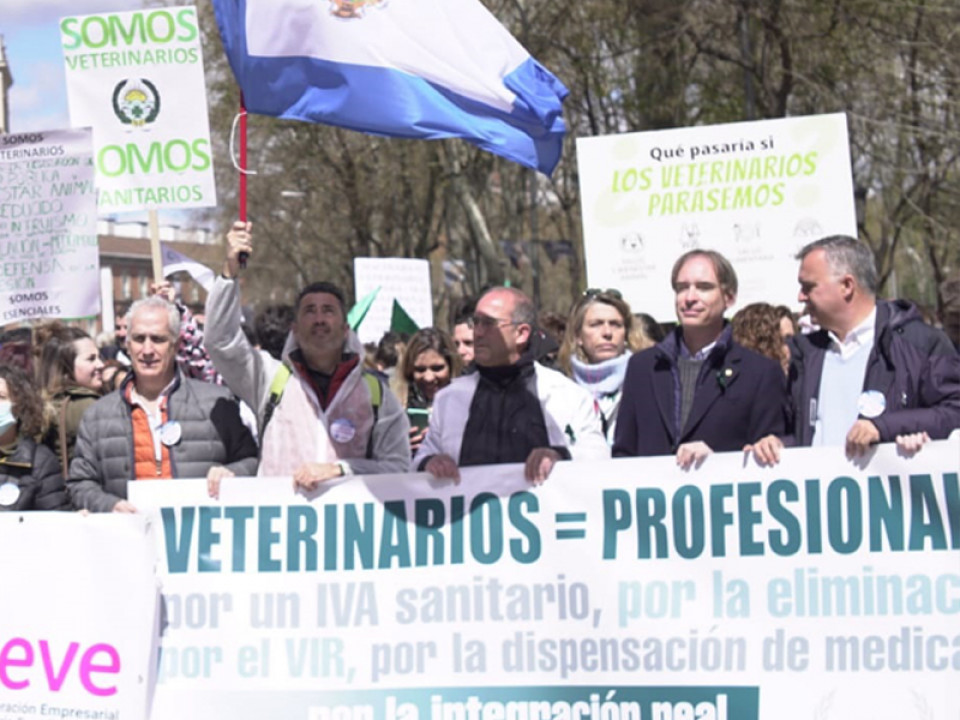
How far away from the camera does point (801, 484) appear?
Result: 5.28 m

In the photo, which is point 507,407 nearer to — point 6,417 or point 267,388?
point 267,388

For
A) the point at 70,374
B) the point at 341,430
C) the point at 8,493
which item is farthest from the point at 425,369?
the point at 8,493

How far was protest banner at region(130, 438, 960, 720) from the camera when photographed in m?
5.19

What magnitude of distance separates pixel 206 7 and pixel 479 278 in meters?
8.47

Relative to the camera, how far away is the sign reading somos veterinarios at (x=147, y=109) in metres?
8.65

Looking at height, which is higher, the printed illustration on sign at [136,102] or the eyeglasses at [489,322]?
the printed illustration on sign at [136,102]

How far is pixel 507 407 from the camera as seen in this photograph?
5.76 m

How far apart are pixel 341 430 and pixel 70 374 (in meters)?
2.32

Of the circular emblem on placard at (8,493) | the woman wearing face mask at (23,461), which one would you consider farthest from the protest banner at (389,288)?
the circular emblem on placard at (8,493)

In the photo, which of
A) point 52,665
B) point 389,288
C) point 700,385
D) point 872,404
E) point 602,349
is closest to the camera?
point 872,404

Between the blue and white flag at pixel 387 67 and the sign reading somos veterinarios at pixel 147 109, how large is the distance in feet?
8.26

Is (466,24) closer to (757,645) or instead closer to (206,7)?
(757,645)

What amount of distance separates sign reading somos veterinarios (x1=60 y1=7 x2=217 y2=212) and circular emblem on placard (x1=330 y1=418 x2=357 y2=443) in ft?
10.2

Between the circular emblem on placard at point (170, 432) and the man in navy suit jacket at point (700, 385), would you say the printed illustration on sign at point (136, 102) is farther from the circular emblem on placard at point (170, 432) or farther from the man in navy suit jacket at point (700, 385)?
the man in navy suit jacket at point (700, 385)
